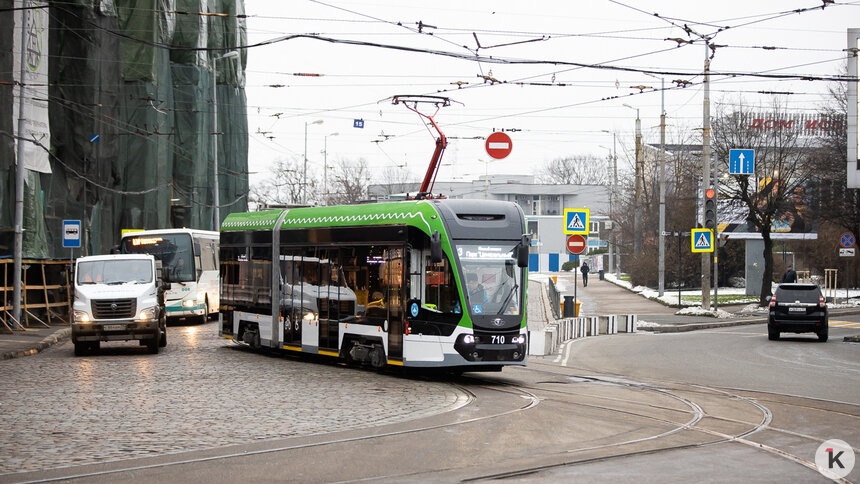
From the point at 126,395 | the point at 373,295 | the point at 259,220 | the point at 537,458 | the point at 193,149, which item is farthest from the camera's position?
the point at 193,149

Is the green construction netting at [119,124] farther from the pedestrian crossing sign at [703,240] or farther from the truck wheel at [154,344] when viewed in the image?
the pedestrian crossing sign at [703,240]

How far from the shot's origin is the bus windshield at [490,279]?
1623 centimetres

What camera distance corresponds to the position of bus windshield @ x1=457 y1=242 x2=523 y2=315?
1623cm

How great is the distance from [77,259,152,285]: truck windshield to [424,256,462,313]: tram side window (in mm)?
8313

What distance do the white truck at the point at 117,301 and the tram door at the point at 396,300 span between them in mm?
6843

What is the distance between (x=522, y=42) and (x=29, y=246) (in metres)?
16.4

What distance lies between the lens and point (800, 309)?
27.6 m

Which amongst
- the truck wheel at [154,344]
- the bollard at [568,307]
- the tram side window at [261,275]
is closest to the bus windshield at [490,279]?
the tram side window at [261,275]

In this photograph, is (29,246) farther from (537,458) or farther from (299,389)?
(537,458)

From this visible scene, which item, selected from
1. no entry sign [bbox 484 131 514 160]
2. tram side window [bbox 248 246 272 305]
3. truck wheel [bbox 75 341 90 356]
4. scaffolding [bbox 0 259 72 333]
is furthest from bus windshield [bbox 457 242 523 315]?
scaffolding [bbox 0 259 72 333]

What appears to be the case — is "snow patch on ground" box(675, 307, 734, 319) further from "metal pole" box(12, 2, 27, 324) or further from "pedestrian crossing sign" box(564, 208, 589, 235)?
"metal pole" box(12, 2, 27, 324)

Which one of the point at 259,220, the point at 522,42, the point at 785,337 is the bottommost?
the point at 785,337

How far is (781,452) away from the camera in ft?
32.9

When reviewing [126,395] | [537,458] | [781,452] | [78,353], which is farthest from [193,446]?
[78,353]
